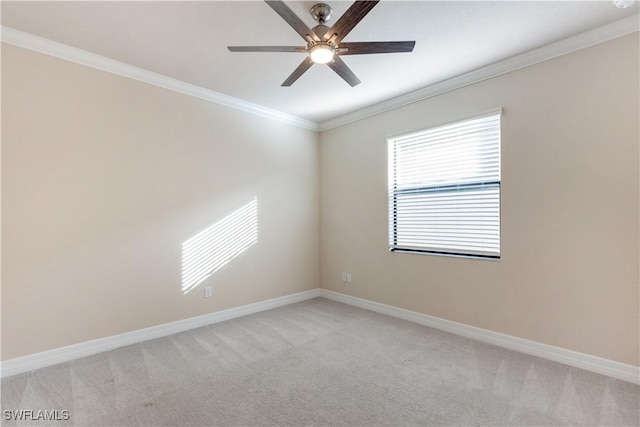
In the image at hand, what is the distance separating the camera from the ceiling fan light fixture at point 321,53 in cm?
197

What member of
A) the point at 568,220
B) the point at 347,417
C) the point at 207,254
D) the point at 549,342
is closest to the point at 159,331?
the point at 207,254

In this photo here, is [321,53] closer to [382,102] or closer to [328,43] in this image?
[328,43]

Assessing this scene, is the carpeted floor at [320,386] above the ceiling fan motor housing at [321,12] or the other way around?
the other way around

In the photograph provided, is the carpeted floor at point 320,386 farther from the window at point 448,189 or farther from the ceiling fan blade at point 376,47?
the ceiling fan blade at point 376,47

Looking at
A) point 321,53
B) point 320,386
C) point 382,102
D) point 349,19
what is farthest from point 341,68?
point 320,386

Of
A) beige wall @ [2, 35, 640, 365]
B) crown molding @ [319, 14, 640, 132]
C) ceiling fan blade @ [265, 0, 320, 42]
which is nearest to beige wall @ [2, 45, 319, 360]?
beige wall @ [2, 35, 640, 365]

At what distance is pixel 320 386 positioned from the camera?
217 centimetres

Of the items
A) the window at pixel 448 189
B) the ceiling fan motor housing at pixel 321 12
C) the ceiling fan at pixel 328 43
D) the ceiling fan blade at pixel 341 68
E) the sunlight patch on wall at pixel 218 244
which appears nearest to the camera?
the ceiling fan at pixel 328 43

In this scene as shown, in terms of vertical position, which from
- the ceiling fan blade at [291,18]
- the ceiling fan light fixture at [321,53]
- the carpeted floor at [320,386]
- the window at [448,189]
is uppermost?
the ceiling fan blade at [291,18]

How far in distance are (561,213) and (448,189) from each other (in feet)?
3.29

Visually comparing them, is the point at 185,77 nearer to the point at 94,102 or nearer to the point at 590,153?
the point at 94,102

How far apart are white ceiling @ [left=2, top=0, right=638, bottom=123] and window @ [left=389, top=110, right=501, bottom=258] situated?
2.17 feet

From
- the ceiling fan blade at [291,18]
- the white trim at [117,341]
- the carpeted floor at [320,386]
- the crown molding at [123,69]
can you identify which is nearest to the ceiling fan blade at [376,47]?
the ceiling fan blade at [291,18]

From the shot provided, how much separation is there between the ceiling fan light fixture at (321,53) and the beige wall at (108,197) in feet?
6.31
